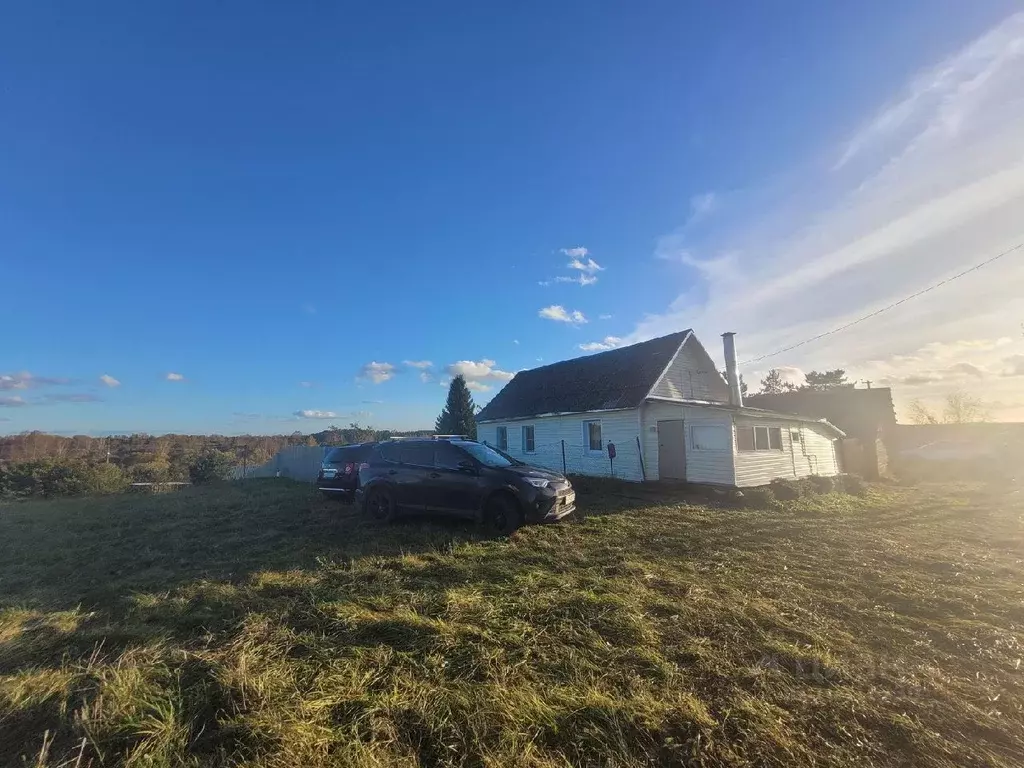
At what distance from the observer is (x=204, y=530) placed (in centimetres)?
933

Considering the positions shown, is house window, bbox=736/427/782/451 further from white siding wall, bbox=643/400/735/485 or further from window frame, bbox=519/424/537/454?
window frame, bbox=519/424/537/454

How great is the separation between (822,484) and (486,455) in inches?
477

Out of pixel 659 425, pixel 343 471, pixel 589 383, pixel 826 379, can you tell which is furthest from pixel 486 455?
pixel 826 379

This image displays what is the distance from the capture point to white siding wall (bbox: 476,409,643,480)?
53.2 ft

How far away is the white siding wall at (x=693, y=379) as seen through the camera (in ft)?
58.0

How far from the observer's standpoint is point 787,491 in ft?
43.4

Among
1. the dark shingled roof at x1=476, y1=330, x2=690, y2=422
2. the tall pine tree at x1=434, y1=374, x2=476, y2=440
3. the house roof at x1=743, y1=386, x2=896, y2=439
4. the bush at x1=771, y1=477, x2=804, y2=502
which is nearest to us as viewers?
the bush at x1=771, y1=477, x2=804, y2=502

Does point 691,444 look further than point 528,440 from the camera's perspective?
No

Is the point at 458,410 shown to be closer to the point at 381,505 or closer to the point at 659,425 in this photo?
the point at 659,425

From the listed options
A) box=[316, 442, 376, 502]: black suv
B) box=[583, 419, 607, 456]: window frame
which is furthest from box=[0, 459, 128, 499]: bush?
box=[583, 419, 607, 456]: window frame

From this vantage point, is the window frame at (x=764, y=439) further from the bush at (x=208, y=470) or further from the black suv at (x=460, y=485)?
the bush at (x=208, y=470)

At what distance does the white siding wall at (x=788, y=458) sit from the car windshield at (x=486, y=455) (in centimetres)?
835

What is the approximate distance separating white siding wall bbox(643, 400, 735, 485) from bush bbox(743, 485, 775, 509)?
0.86 meters

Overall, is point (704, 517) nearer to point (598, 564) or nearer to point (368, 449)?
point (598, 564)
